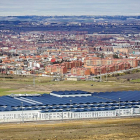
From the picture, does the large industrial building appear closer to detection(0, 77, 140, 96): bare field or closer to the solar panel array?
the solar panel array

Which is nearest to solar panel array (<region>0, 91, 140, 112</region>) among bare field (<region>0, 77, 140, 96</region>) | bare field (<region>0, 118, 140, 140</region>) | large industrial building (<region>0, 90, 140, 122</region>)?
large industrial building (<region>0, 90, 140, 122</region>)

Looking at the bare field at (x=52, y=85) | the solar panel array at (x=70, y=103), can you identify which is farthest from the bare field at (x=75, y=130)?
the bare field at (x=52, y=85)

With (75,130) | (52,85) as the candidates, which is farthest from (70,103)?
(52,85)

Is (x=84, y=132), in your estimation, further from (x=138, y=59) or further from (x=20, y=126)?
(x=138, y=59)

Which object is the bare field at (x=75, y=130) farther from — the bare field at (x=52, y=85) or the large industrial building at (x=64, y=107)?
the bare field at (x=52, y=85)

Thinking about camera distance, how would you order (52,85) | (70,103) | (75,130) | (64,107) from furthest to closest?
(52,85) → (70,103) → (64,107) → (75,130)

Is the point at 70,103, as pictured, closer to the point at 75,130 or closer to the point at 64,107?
the point at 64,107
